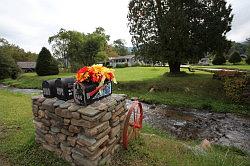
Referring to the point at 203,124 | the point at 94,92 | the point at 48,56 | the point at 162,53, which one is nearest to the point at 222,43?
the point at 162,53

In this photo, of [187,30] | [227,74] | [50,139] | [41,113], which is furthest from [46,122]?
[187,30]

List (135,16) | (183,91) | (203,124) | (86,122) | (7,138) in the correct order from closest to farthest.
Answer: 1. (86,122)
2. (7,138)
3. (203,124)
4. (183,91)
5. (135,16)

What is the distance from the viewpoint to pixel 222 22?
A: 1953cm

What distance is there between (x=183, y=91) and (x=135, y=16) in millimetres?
9167

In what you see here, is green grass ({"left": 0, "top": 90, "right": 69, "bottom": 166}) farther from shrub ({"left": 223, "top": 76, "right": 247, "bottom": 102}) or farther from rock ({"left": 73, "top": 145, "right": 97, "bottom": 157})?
shrub ({"left": 223, "top": 76, "right": 247, "bottom": 102})

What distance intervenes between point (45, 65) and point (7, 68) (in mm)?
5369

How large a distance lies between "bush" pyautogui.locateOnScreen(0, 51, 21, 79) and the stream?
90.5 ft

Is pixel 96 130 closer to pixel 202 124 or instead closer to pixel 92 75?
pixel 92 75

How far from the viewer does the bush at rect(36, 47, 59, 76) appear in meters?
34.9

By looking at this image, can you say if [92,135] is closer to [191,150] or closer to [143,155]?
[143,155]

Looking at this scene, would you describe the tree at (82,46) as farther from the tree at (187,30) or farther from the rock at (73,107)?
the rock at (73,107)

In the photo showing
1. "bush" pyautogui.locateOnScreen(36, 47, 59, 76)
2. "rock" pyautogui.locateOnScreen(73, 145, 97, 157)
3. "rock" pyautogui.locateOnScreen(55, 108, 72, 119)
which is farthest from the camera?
"bush" pyautogui.locateOnScreen(36, 47, 59, 76)

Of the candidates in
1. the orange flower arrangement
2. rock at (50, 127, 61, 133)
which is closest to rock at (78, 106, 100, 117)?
the orange flower arrangement

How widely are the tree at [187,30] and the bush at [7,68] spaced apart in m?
23.2
